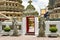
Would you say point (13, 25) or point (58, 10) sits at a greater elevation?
point (58, 10)

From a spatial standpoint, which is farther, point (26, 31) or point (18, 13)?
point (18, 13)

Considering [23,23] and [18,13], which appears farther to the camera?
[18,13]

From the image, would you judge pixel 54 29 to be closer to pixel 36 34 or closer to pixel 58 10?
pixel 36 34

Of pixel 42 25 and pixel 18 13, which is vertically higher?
pixel 18 13

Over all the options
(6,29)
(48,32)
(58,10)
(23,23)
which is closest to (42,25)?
(48,32)

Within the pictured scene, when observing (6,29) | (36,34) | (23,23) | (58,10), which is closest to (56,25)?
(36,34)

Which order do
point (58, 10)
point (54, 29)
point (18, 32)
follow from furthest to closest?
1. point (58, 10)
2. point (18, 32)
3. point (54, 29)

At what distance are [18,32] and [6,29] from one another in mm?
1992

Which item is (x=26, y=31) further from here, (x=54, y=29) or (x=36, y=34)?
(x=54, y=29)

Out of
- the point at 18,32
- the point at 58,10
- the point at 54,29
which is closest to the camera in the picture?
the point at 54,29

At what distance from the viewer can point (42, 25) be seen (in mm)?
27953

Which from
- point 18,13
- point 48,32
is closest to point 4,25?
point 48,32

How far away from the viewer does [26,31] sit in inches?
1169

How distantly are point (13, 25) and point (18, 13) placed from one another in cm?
2115
